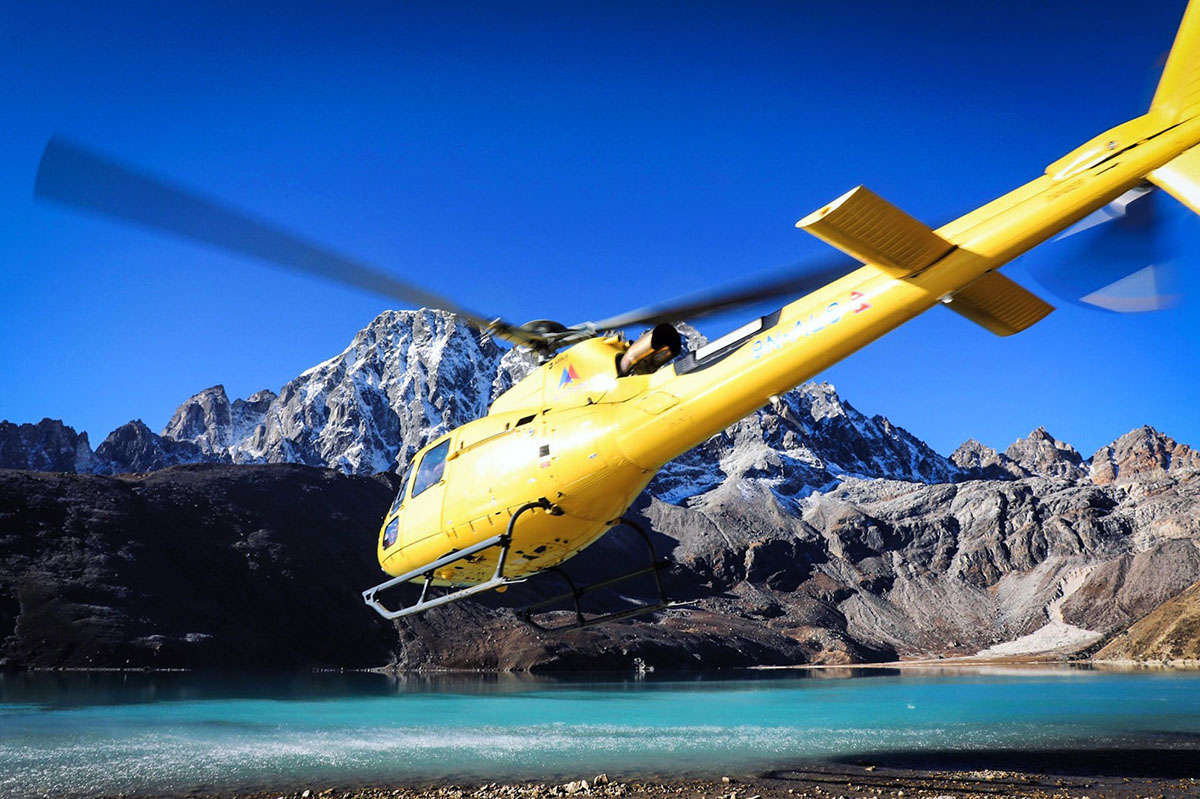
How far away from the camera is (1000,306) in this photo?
32.4 feet

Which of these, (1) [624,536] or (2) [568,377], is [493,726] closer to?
(2) [568,377]

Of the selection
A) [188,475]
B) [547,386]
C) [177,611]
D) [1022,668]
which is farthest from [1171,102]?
[188,475]

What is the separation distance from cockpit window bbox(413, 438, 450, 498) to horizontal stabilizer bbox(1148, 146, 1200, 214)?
9.28 metres

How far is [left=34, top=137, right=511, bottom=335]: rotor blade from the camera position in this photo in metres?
7.94

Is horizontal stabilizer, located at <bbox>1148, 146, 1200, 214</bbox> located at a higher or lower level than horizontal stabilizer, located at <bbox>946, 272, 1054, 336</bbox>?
higher

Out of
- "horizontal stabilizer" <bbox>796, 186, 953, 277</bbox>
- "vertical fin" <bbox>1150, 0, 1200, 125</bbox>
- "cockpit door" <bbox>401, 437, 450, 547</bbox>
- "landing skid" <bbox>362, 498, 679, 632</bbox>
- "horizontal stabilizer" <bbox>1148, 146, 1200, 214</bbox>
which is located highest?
"vertical fin" <bbox>1150, 0, 1200, 125</bbox>

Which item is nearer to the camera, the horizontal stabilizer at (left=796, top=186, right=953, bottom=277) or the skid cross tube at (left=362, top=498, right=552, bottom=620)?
the horizontal stabilizer at (left=796, top=186, right=953, bottom=277)

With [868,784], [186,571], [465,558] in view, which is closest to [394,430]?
[186,571]

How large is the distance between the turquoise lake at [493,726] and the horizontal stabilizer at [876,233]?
54.2 feet

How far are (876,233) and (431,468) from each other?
7.34 meters

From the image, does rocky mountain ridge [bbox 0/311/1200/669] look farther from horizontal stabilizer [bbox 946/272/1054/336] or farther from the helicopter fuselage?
horizontal stabilizer [bbox 946/272/1054/336]

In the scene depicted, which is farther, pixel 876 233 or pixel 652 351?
pixel 652 351

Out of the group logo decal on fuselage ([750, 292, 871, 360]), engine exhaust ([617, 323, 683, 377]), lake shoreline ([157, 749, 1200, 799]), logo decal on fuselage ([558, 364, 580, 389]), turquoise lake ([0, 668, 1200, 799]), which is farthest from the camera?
turquoise lake ([0, 668, 1200, 799])

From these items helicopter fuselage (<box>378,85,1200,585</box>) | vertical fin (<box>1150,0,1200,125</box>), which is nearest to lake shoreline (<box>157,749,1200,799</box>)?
helicopter fuselage (<box>378,85,1200,585</box>)
